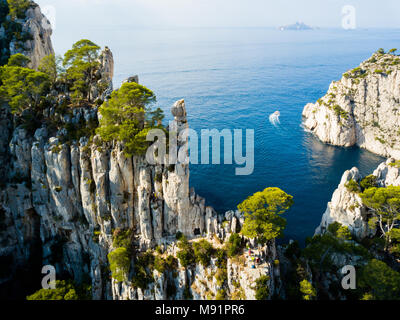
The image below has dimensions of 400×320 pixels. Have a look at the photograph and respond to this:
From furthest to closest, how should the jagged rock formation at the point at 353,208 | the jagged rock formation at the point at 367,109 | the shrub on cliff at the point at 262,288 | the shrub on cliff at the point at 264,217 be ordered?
1. the jagged rock formation at the point at 367,109
2. the jagged rock formation at the point at 353,208
3. the shrub on cliff at the point at 264,217
4. the shrub on cliff at the point at 262,288

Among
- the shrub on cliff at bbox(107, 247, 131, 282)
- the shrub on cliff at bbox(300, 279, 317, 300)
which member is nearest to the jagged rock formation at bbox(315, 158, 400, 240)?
the shrub on cliff at bbox(300, 279, 317, 300)

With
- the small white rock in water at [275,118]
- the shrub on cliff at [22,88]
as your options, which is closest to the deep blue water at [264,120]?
the small white rock in water at [275,118]

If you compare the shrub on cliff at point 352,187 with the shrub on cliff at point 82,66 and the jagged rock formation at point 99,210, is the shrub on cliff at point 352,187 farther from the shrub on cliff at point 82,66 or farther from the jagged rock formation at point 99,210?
the shrub on cliff at point 82,66

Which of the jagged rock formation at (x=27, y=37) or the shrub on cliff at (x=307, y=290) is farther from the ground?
the jagged rock formation at (x=27, y=37)

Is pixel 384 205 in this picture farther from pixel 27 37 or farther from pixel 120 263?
pixel 27 37

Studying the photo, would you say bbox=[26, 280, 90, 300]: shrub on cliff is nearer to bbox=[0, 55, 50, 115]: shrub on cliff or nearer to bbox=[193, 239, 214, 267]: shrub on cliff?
bbox=[193, 239, 214, 267]: shrub on cliff

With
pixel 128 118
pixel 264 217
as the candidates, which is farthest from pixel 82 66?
pixel 264 217
